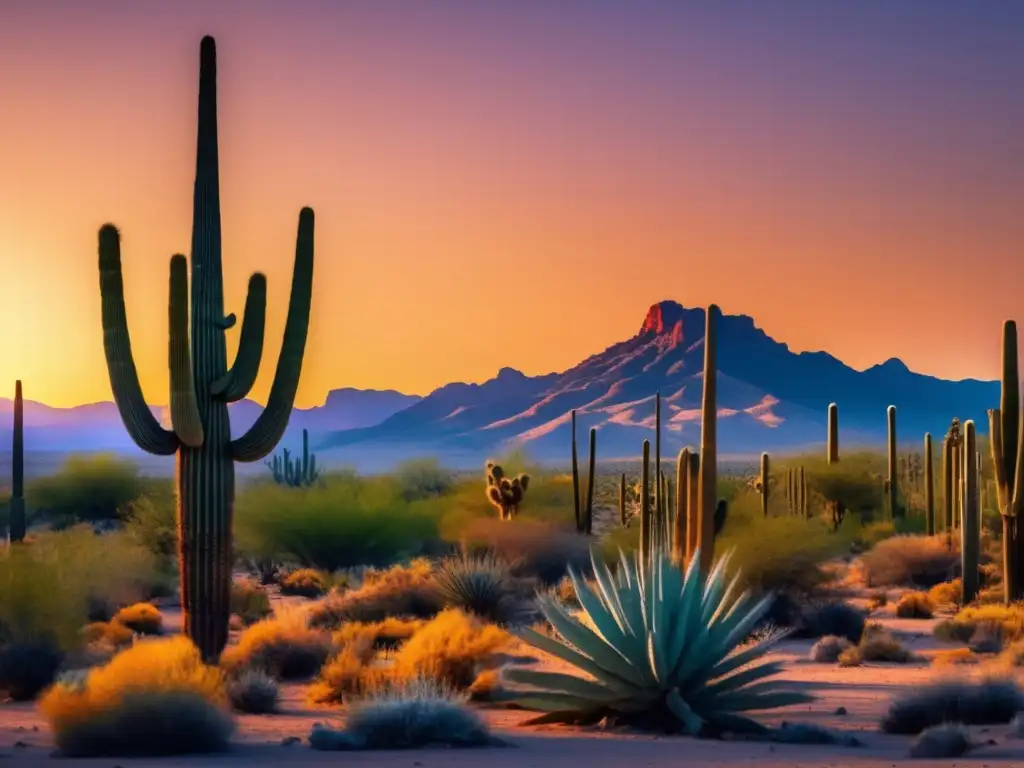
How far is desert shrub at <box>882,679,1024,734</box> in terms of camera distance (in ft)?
45.2

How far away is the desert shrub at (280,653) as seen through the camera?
59.4 feet

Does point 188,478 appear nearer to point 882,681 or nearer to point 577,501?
point 882,681

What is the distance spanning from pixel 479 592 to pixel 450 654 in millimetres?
7556

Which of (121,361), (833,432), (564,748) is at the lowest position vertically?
(564,748)

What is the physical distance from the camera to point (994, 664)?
18.7m

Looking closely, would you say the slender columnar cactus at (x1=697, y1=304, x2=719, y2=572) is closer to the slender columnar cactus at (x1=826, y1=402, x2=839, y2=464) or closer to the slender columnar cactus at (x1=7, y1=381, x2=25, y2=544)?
the slender columnar cactus at (x1=7, y1=381, x2=25, y2=544)

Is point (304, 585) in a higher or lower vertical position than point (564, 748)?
higher

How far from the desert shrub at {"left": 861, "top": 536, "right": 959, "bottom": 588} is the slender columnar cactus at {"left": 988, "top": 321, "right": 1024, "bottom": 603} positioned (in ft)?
26.0

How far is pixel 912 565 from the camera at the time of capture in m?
32.2

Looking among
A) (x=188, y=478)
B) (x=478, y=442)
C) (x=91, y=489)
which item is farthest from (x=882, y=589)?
(x=478, y=442)

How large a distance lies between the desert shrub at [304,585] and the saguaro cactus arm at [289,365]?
43.7 feet

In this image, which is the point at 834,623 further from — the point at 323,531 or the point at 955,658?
the point at 323,531

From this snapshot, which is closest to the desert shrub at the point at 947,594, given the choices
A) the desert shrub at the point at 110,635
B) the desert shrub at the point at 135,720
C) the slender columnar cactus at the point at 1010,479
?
the slender columnar cactus at the point at 1010,479

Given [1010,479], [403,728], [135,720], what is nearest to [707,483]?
[403,728]
